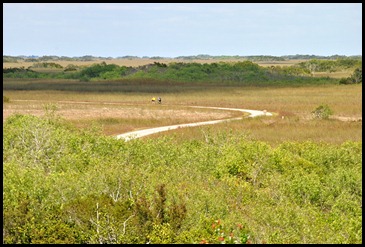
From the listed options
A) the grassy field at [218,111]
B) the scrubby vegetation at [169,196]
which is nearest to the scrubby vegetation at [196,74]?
the grassy field at [218,111]

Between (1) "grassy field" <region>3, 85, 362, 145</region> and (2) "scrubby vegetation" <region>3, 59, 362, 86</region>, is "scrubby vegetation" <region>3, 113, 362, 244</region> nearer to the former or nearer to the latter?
(1) "grassy field" <region>3, 85, 362, 145</region>

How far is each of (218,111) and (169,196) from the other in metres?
52.7

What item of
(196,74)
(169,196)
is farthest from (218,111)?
(196,74)

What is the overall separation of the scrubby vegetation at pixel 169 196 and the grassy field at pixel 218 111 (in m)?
13.5

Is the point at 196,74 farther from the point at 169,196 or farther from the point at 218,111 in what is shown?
the point at 169,196

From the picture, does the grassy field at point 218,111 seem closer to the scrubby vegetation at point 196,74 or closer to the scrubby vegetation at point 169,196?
the scrubby vegetation at point 169,196

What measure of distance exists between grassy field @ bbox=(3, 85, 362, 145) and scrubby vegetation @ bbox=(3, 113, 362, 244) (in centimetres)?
1352

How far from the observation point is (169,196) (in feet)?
70.1

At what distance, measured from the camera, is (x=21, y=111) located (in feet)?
233

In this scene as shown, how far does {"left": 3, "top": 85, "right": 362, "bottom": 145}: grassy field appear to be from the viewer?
54562 millimetres

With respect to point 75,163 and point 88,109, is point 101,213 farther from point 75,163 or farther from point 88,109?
point 88,109

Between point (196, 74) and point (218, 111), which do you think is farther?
point (196, 74)

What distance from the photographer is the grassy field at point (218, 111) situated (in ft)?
179

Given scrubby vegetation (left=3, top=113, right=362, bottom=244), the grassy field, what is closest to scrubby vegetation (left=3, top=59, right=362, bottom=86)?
→ the grassy field
